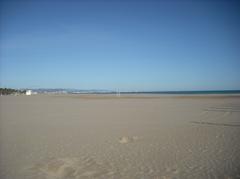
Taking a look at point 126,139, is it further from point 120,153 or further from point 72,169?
point 72,169

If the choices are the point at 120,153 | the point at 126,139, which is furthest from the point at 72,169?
the point at 126,139

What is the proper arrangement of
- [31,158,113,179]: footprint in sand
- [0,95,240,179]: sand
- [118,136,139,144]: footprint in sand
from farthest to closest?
[118,136,139,144]: footprint in sand
[0,95,240,179]: sand
[31,158,113,179]: footprint in sand

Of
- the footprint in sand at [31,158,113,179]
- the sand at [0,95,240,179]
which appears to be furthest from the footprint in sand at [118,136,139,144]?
the footprint in sand at [31,158,113,179]

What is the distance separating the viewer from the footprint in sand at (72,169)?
514 cm

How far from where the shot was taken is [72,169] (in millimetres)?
5484

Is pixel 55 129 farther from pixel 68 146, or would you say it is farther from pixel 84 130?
pixel 68 146

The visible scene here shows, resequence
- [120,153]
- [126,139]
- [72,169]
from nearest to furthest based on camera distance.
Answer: [72,169]
[120,153]
[126,139]

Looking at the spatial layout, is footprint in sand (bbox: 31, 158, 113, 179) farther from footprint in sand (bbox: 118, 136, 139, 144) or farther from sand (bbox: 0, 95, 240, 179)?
footprint in sand (bbox: 118, 136, 139, 144)

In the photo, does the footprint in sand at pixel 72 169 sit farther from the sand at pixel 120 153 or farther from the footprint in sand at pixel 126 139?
the footprint in sand at pixel 126 139

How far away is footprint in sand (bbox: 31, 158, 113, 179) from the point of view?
5145 mm

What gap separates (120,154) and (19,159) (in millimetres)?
3065

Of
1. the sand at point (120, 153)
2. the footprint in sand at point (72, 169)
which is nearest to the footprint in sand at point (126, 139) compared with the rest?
the sand at point (120, 153)

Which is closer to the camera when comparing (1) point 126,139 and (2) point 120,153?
(2) point 120,153

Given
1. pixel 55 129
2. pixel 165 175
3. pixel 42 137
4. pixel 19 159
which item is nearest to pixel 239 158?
pixel 165 175
